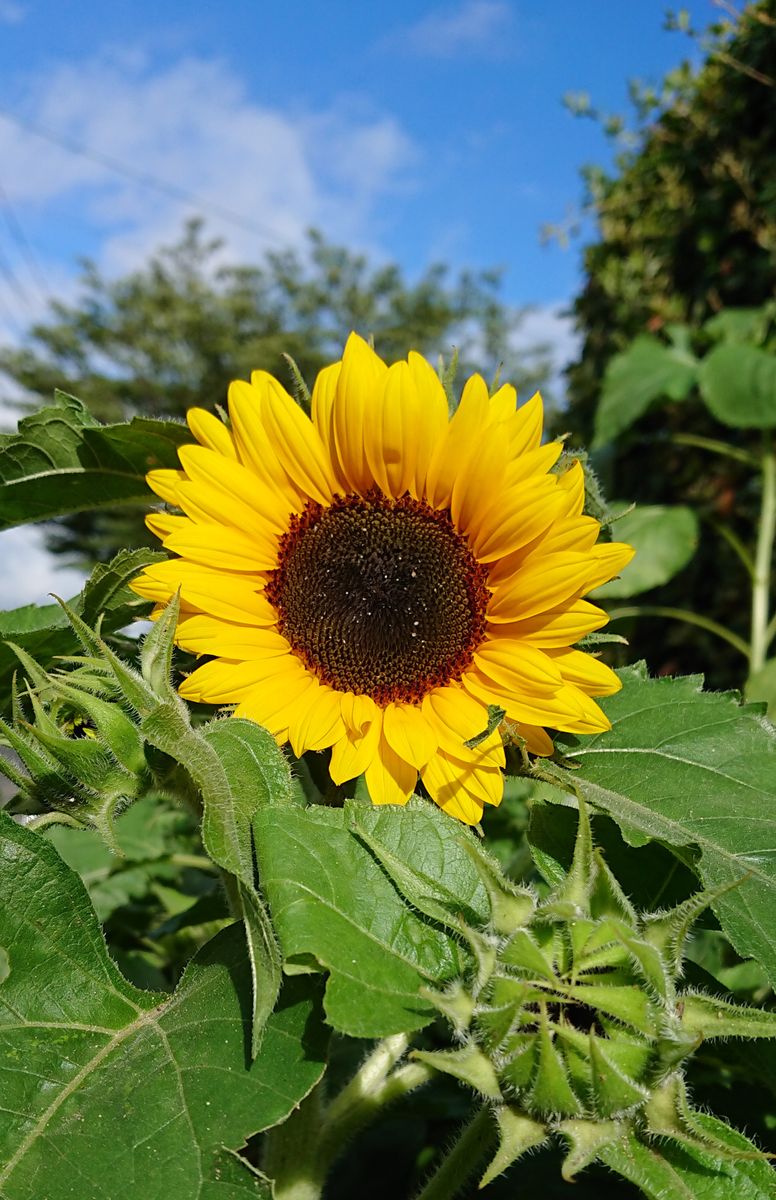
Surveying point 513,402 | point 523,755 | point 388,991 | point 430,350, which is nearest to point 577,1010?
point 388,991

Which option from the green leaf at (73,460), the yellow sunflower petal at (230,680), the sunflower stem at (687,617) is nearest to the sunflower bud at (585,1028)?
the yellow sunflower petal at (230,680)

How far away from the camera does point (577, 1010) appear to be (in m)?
0.65

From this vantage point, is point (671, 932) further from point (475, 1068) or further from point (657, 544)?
point (657, 544)

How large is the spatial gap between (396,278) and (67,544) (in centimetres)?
1030

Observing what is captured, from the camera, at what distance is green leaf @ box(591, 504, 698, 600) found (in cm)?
260

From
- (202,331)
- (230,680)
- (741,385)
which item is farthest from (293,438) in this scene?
(202,331)

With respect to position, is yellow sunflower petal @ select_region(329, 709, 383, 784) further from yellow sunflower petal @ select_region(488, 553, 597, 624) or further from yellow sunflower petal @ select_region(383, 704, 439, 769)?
yellow sunflower petal @ select_region(488, 553, 597, 624)

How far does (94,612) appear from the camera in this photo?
95cm

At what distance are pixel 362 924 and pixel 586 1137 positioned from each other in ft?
0.63

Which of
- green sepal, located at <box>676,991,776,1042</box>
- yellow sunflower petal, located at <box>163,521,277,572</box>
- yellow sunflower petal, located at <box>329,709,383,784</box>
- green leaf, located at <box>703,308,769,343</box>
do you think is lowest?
green sepal, located at <box>676,991,776,1042</box>

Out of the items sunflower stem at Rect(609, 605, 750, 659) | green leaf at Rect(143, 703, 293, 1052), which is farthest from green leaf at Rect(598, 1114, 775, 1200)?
sunflower stem at Rect(609, 605, 750, 659)

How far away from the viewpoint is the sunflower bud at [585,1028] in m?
0.60

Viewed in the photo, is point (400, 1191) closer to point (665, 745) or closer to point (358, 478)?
point (665, 745)

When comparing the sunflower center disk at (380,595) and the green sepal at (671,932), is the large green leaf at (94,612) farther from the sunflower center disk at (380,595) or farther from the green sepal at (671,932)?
the green sepal at (671,932)
